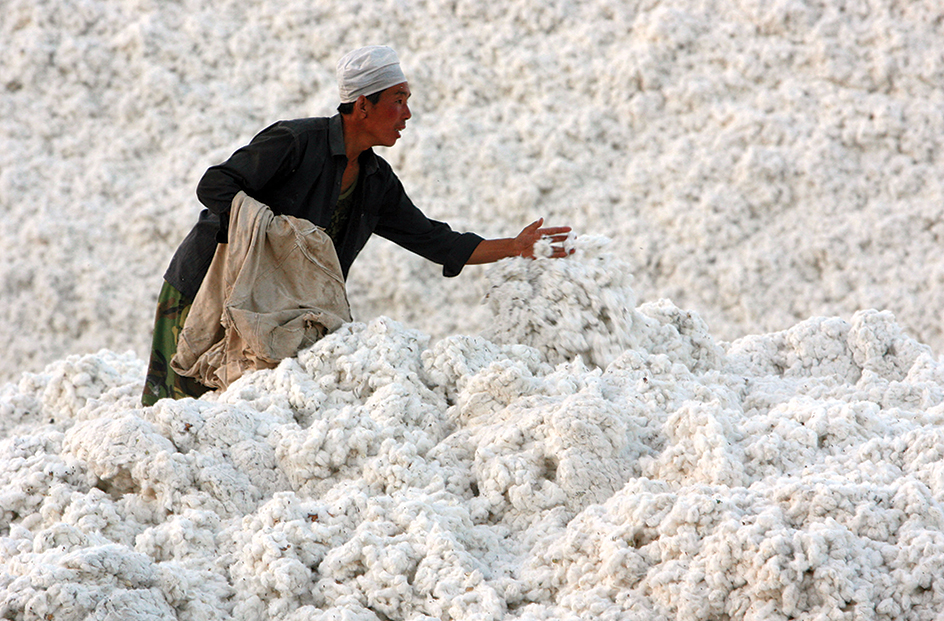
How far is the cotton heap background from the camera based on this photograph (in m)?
1.62

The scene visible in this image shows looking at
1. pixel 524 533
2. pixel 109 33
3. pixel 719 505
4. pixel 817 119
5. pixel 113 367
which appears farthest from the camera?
pixel 109 33

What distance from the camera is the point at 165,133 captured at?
4.84m

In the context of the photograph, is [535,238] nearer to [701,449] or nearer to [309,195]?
[309,195]

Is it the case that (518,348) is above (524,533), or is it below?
above

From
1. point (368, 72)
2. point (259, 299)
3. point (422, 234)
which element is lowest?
point (259, 299)

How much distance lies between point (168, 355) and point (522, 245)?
98 cm

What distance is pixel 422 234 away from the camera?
268 centimetres

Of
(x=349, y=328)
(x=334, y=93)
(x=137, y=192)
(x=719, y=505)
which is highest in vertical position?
(x=334, y=93)

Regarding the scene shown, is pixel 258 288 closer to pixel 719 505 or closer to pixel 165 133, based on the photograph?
pixel 719 505

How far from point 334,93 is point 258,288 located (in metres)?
2.72

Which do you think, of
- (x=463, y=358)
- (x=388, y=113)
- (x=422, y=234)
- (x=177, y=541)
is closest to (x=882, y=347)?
(x=463, y=358)

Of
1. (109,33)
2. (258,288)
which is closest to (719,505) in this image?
(258,288)

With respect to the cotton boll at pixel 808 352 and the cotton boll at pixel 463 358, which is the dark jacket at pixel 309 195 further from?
the cotton boll at pixel 808 352

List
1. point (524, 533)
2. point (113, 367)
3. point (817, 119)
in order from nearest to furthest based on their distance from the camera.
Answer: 1. point (524, 533)
2. point (113, 367)
3. point (817, 119)
